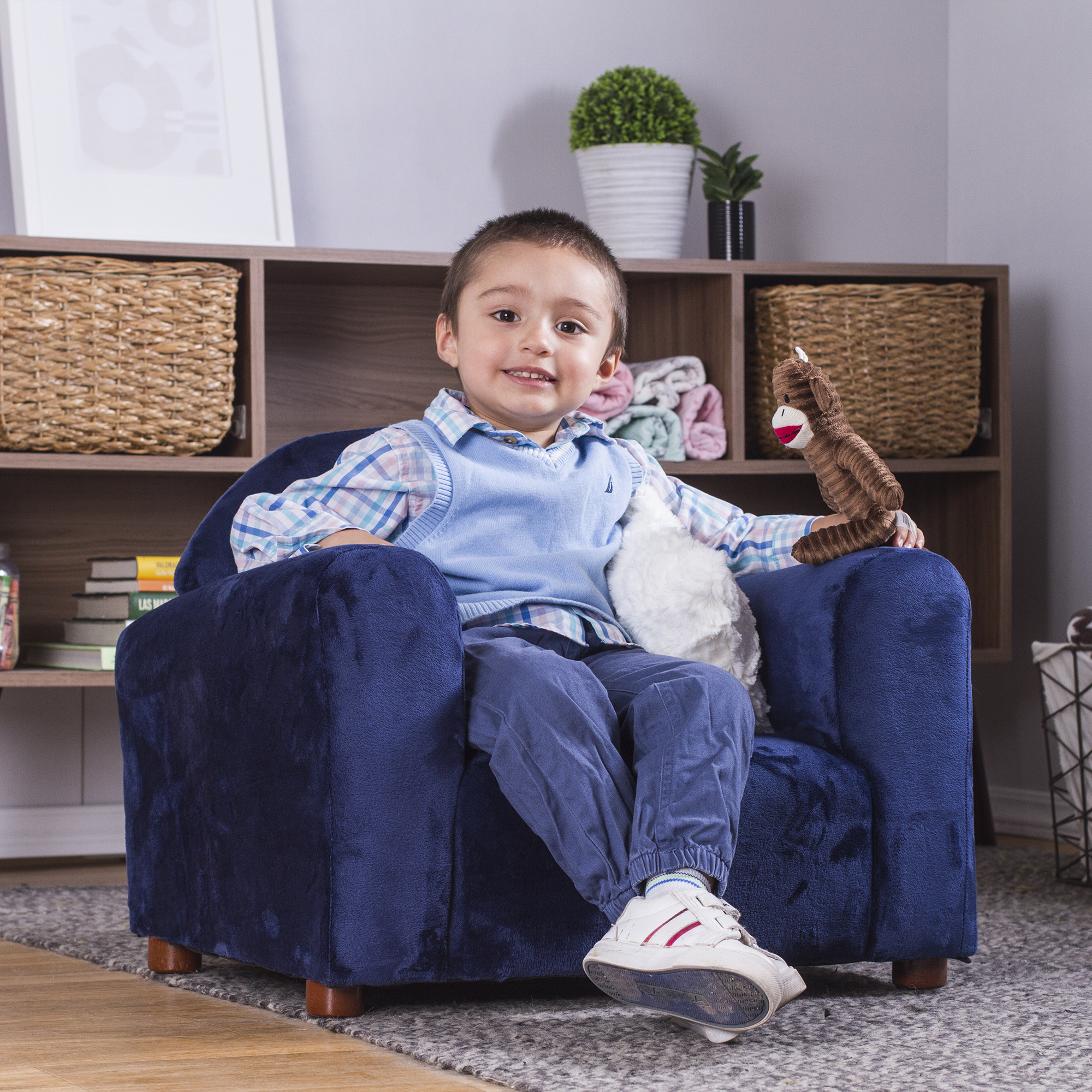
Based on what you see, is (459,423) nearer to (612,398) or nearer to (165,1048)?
(165,1048)

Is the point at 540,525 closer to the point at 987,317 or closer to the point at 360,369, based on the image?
the point at 360,369

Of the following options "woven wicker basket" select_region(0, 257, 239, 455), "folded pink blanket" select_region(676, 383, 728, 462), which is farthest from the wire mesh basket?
"woven wicker basket" select_region(0, 257, 239, 455)

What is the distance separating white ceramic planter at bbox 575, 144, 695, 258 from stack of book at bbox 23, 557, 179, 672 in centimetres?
94

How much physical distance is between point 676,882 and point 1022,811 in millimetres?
1756

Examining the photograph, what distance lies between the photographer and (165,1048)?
46.4 inches

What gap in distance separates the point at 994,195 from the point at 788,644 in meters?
1.63

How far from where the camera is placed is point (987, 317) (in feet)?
8.25

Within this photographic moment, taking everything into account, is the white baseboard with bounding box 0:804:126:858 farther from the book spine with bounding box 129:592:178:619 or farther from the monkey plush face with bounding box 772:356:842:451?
the monkey plush face with bounding box 772:356:842:451

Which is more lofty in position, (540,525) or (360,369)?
(360,369)

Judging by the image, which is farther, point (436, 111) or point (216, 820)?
point (436, 111)

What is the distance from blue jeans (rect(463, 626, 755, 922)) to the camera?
3.68 feet

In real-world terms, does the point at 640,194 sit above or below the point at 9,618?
above

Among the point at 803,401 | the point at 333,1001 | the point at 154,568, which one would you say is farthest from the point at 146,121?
the point at 333,1001

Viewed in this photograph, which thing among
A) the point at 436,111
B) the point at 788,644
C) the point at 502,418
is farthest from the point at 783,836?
the point at 436,111
